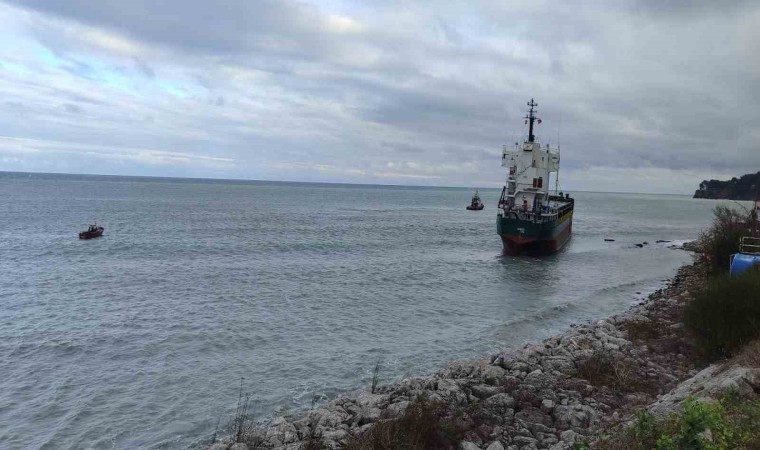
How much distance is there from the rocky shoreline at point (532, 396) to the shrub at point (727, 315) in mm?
857

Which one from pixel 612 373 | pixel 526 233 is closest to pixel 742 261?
pixel 612 373

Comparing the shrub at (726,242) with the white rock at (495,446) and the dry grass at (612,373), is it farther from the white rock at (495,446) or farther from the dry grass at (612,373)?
the white rock at (495,446)

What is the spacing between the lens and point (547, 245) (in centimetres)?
4281

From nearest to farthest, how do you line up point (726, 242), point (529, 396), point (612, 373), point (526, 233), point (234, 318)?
point (529, 396)
point (612, 373)
point (234, 318)
point (726, 242)
point (526, 233)

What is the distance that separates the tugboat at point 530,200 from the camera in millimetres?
41875

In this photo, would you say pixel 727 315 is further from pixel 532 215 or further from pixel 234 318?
pixel 532 215

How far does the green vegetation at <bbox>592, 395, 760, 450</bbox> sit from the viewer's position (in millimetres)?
5691

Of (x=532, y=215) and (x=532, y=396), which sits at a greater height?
(x=532, y=215)

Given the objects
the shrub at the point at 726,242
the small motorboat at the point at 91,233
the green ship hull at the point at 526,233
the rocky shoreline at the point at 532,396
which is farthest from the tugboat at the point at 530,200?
the small motorboat at the point at 91,233

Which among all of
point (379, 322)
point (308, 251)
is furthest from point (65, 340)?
point (308, 251)

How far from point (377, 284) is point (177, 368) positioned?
15283 millimetres

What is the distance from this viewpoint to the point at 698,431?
5.73m

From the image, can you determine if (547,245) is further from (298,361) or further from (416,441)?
(416,441)

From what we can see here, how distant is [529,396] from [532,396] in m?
0.08
